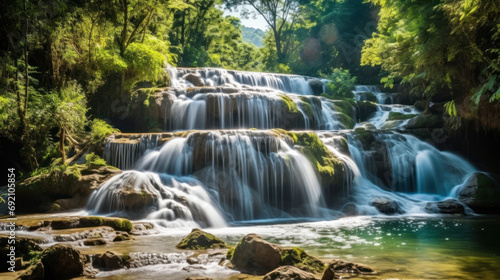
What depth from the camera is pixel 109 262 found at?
5.55 m

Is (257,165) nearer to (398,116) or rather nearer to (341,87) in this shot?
(398,116)

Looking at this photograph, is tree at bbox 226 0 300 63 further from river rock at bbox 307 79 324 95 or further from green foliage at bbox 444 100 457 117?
green foliage at bbox 444 100 457 117

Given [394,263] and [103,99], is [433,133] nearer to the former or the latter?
[394,263]

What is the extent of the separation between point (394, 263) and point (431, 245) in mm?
2259

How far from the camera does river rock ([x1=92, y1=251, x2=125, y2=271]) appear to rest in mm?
5531

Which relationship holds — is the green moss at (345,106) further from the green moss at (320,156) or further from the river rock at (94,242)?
the river rock at (94,242)

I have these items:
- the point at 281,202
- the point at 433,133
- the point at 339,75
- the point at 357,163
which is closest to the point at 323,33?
the point at 339,75

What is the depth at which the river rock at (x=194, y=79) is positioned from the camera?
888 inches

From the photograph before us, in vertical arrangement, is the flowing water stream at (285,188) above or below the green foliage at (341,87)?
below

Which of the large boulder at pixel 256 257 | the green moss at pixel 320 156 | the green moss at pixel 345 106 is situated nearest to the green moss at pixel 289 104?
the green moss at pixel 345 106

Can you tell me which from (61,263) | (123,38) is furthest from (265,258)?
(123,38)

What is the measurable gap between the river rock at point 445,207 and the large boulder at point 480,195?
0.65 metres

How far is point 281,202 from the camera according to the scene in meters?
13.4

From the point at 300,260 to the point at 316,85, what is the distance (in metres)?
24.0
